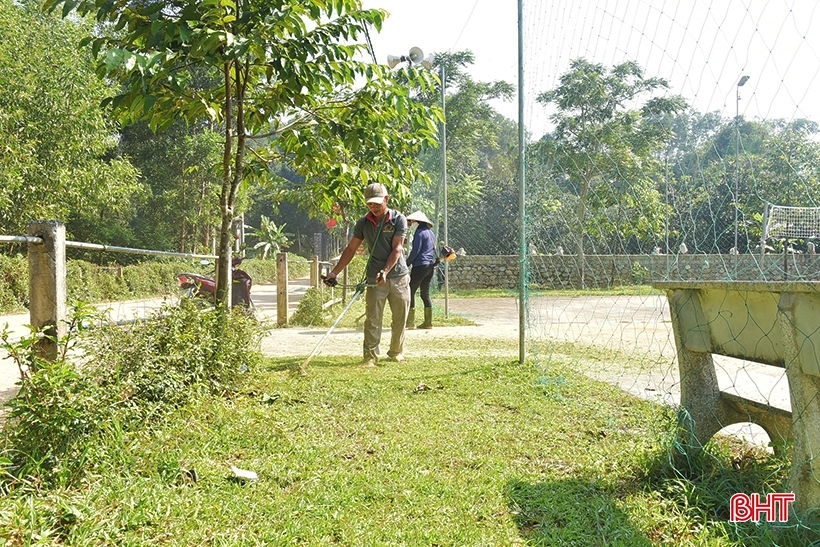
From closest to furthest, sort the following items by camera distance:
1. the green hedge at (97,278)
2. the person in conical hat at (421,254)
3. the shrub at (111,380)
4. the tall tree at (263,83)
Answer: the shrub at (111,380)
the tall tree at (263,83)
the person in conical hat at (421,254)
the green hedge at (97,278)

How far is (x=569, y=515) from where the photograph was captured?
2.50 metres

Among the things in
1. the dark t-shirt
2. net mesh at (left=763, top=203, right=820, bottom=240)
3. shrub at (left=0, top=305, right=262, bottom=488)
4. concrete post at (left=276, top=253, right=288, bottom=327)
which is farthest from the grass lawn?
concrete post at (left=276, top=253, right=288, bottom=327)

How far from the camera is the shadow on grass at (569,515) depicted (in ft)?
7.57

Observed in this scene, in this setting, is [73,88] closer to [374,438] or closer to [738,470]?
[374,438]

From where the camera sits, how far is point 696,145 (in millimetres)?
3174

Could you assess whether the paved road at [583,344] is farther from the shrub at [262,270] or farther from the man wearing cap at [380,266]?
the shrub at [262,270]

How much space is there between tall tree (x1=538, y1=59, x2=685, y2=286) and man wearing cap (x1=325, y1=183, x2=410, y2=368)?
1.61 meters

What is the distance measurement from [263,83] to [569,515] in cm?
408

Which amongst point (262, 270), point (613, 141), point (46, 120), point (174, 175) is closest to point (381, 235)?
point (613, 141)

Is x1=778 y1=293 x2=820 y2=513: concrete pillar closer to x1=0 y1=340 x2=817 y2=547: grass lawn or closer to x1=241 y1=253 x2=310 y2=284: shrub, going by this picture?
x1=0 y1=340 x2=817 y2=547: grass lawn

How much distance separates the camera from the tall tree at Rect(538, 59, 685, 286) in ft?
13.8

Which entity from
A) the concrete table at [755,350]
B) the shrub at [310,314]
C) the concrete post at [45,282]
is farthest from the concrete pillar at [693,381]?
the shrub at [310,314]
